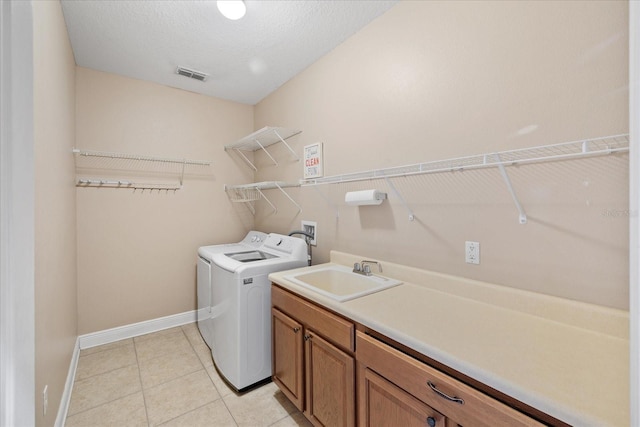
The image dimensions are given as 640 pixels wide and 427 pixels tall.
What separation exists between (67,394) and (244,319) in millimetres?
1226

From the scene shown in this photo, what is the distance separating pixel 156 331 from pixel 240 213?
148 cm

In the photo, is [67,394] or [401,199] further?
[67,394]

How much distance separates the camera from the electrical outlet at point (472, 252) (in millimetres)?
1372

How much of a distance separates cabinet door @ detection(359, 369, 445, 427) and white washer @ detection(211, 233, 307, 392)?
95 centimetres

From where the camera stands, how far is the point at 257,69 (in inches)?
100

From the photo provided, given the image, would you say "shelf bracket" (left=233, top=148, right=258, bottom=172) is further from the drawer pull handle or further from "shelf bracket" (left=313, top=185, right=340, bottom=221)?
the drawer pull handle

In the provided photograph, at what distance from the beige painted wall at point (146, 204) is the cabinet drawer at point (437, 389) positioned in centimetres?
244

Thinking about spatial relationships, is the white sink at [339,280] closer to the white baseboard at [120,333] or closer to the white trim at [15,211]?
the white trim at [15,211]

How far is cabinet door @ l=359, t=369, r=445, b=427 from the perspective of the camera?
37.4 inches

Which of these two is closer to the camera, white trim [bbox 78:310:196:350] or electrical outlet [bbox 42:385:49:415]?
electrical outlet [bbox 42:385:49:415]

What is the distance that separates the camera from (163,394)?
1917 mm

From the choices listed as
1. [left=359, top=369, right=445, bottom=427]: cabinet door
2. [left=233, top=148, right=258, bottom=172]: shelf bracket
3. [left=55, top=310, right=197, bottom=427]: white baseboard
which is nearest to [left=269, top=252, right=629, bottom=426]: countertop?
[left=359, top=369, right=445, bottom=427]: cabinet door

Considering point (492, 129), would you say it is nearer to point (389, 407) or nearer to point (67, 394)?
point (389, 407)
